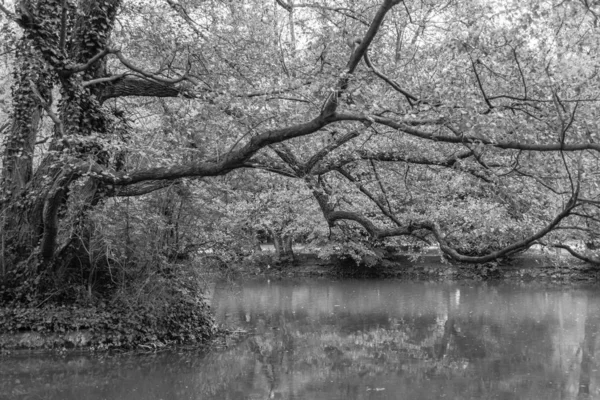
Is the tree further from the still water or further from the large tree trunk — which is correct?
the still water

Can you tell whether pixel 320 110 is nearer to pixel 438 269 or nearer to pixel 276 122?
pixel 276 122

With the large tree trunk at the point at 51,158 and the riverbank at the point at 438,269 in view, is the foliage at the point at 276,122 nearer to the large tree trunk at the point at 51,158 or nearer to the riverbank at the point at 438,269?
the large tree trunk at the point at 51,158

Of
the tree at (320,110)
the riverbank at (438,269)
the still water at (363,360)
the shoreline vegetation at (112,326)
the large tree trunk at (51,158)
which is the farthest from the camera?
the riverbank at (438,269)

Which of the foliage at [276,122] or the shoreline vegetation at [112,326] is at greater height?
the foliage at [276,122]

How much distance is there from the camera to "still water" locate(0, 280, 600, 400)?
8.43 m

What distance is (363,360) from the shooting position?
10.6 m

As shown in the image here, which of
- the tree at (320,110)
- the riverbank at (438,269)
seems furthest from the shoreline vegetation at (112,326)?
the riverbank at (438,269)

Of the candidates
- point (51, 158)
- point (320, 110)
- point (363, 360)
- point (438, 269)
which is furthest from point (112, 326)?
point (438, 269)

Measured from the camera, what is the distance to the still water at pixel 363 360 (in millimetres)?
8430

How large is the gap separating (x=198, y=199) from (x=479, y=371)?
5878mm

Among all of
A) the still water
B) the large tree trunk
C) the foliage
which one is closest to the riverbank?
the still water

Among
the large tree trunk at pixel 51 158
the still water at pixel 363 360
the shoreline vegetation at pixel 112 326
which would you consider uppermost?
the large tree trunk at pixel 51 158

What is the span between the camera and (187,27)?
8.85 m

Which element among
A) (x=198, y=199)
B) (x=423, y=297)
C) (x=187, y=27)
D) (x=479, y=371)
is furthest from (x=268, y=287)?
(x=187, y=27)
